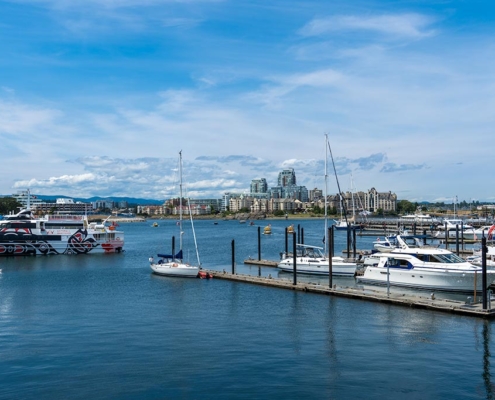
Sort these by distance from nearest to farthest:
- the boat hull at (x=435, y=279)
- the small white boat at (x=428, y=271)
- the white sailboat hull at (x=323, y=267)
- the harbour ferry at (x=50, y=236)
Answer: the boat hull at (x=435, y=279), the small white boat at (x=428, y=271), the white sailboat hull at (x=323, y=267), the harbour ferry at (x=50, y=236)

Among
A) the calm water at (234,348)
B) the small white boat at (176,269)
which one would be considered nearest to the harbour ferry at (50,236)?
the small white boat at (176,269)

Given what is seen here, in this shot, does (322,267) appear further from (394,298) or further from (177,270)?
(394,298)

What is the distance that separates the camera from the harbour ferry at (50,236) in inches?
3164

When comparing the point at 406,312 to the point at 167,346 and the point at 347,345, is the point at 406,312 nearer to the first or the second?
the point at 347,345

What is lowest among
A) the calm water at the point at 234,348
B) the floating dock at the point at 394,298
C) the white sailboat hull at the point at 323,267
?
the calm water at the point at 234,348

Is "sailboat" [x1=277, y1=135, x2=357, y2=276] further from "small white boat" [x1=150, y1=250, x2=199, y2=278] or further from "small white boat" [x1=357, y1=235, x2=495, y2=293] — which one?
"small white boat" [x1=150, y1=250, x2=199, y2=278]

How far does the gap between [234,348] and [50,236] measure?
62858mm

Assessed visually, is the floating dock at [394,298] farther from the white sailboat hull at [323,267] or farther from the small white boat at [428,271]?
the white sailboat hull at [323,267]

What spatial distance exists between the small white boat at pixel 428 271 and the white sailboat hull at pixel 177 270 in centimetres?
1794

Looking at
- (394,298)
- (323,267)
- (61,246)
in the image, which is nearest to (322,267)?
(323,267)

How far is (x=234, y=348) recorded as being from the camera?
27.3m

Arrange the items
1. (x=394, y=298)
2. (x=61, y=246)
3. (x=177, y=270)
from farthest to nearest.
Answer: (x=61, y=246) < (x=177, y=270) < (x=394, y=298)

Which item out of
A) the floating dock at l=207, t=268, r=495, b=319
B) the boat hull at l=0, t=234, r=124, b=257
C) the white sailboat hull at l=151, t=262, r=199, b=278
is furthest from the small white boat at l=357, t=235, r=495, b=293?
the boat hull at l=0, t=234, r=124, b=257

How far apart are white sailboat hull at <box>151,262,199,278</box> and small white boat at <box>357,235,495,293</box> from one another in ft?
58.9
